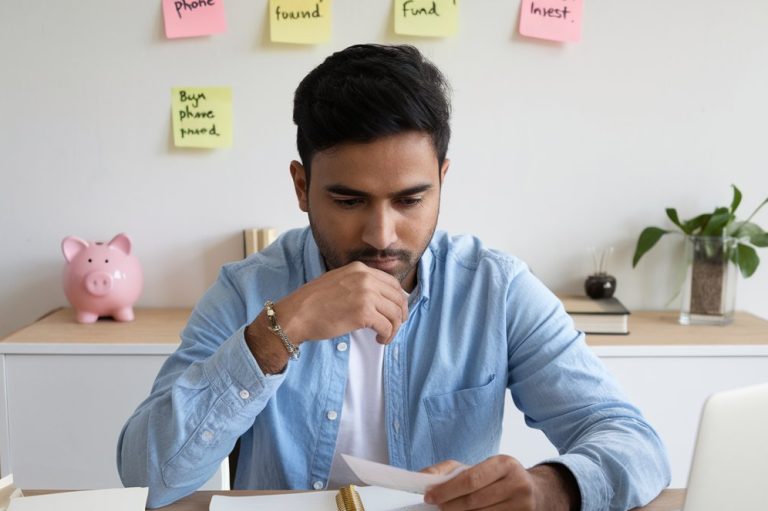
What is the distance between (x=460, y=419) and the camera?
1.28m

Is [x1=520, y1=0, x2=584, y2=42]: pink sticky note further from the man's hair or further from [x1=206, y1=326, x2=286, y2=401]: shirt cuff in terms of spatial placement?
[x1=206, y1=326, x2=286, y2=401]: shirt cuff

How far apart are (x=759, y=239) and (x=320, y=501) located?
1.41 metres

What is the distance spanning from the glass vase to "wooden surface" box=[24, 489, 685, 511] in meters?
1.01

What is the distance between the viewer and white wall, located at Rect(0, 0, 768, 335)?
2.06m

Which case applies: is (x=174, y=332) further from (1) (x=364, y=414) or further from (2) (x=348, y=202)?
(2) (x=348, y=202)

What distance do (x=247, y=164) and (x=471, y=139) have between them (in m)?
0.53

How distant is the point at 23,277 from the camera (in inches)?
84.6

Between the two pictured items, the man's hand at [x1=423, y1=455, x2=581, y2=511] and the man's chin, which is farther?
the man's chin

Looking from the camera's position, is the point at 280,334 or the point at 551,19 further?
the point at 551,19

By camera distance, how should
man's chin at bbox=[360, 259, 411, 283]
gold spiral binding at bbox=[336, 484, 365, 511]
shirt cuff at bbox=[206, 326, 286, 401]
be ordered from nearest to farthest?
gold spiral binding at bbox=[336, 484, 365, 511] → shirt cuff at bbox=[206, 326, 286, 401] → man's chin at bbox=[360, 259, 411, 283]

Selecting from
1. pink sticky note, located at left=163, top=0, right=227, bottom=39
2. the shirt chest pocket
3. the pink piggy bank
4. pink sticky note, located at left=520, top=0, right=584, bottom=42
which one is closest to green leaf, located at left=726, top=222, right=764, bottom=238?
pink sticky note, located at left=520, top=0, right=584, bottom=42

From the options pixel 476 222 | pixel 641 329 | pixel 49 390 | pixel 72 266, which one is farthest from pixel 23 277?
pixel 641 329

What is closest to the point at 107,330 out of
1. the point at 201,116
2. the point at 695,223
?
the point at 201,116

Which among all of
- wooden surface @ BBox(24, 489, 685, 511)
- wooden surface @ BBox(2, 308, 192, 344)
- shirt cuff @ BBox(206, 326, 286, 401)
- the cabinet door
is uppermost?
shirt cuff @ BBox(206, 326, 286, 401)
